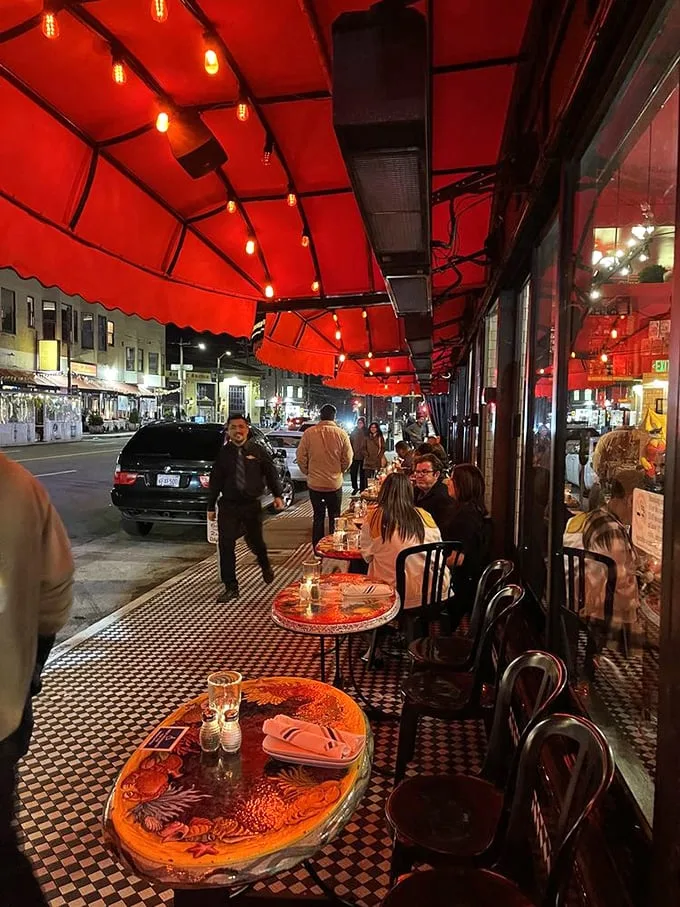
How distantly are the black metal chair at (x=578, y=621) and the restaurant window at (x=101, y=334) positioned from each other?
4408 centimetres

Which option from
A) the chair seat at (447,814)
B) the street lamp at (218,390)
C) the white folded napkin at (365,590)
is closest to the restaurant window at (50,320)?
the street lamp at (218,390)

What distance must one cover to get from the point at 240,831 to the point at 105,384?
44.3 metres

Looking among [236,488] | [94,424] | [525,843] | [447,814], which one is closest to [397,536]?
[447,814]

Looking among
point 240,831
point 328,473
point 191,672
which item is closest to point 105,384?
point 328,473

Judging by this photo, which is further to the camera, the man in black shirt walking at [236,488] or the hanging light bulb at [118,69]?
the man in black shirt walking at [236,488]

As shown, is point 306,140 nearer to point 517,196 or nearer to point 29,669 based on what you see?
point 517,196

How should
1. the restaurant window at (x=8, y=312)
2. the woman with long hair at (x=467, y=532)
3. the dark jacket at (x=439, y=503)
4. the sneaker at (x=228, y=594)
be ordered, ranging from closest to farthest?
the woman with long hair at (x=467, y=532) → the dark jacket at (x=439, y=503) → the sneaker at (x=228, y=594) → the restaurant window at (x=8, y=312)

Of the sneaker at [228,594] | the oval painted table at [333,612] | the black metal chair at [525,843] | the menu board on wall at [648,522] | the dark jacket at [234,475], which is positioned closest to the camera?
the black metal chair at [525,843]

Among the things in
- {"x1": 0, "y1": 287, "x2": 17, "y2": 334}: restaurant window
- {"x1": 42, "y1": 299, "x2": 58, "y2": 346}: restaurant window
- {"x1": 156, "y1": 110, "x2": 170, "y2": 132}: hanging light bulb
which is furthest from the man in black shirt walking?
{"x1": 42, "y1": 299, "x2": 58, "y2": 346}: restaurant window

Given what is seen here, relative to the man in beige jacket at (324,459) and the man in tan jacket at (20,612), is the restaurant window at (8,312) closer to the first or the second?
the man in beige jacket at (324,459)

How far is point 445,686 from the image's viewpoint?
10.0 feet

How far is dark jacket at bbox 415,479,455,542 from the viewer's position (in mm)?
5418

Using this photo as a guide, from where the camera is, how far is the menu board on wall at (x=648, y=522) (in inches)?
72.4

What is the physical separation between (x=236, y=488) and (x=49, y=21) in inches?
178
